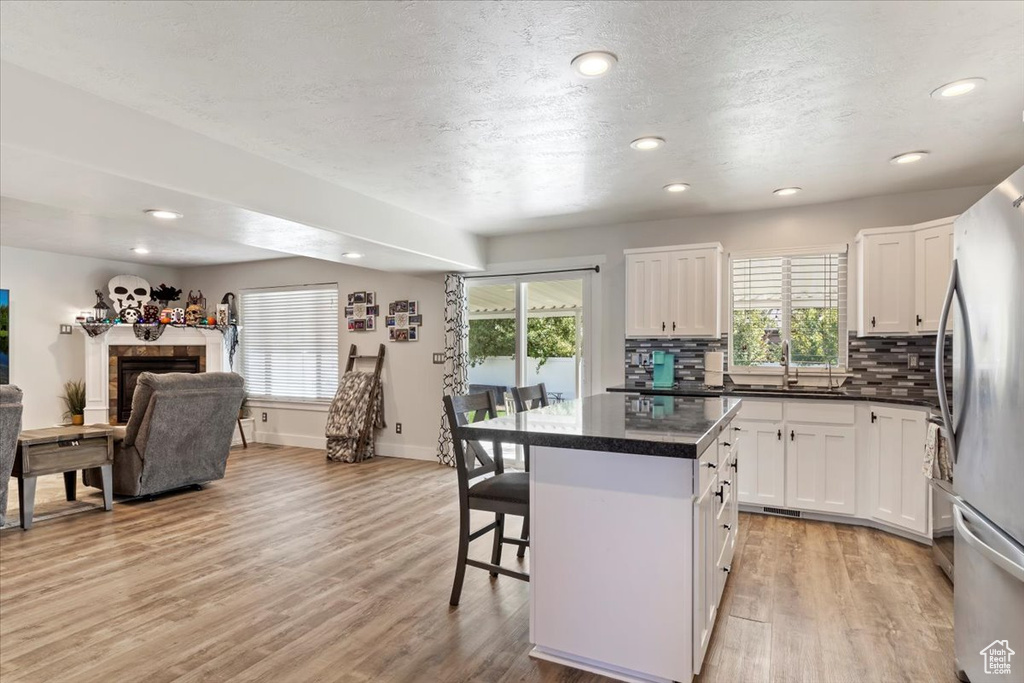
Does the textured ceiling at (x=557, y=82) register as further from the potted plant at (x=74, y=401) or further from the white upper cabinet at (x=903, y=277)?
the potted plant at (x=74, y=401)

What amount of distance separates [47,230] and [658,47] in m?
6.05

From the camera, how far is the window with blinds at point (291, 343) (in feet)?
23.8

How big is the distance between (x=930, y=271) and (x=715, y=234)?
162 centimetres

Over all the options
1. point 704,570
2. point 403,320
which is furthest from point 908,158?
point 403,320

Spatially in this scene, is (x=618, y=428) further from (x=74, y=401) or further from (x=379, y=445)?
(x=74, y=401)

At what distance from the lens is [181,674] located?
2.17 m

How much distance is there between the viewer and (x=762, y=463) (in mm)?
4262

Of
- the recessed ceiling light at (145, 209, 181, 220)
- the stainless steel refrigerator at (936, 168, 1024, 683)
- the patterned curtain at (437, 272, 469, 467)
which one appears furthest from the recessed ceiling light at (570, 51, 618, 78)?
the patterned curtain at (437, 272, 469, 467)

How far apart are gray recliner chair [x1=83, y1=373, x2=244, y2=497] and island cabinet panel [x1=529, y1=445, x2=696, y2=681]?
3.61 meters

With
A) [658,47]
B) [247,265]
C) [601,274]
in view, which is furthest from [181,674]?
[247,265]

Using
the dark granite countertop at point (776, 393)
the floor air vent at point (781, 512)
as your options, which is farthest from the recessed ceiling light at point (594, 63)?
the floor air vent at point (781, 512)

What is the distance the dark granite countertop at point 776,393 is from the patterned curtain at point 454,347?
1.78 metres

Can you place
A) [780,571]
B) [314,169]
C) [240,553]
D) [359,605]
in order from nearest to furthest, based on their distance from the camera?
1. [359,605]
2. [780,571]
3. [240,553]
4. [314,169]

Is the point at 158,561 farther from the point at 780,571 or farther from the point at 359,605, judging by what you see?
the point at 780,571
